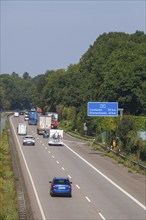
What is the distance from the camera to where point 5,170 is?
49.9m

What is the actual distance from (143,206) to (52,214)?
22.1 ft

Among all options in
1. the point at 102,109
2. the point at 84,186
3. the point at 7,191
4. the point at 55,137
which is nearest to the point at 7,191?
the point at 7,191

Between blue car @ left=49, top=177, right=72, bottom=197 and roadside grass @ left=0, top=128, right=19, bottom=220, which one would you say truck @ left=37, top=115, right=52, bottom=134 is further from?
blue car @ left=49, top=177, right=72, bottom=197

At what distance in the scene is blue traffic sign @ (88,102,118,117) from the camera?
74250mm

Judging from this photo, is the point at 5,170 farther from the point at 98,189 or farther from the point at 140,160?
the point at 140,160

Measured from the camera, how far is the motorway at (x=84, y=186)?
3291cm

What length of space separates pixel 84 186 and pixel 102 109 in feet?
102

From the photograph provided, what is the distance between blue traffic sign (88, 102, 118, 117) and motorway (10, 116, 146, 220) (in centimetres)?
482

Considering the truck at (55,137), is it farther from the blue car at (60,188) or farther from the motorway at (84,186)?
the blue car at (60,188)

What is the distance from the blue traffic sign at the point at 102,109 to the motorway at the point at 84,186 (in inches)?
190

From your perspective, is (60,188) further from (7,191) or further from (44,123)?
(44,123)

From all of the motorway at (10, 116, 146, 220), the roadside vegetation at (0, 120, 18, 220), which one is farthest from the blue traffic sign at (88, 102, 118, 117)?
the roadside vegetation at (0, 120, 18, 220)

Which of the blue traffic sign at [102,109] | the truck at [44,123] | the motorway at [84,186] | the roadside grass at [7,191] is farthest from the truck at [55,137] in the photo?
the truck at [44,123]

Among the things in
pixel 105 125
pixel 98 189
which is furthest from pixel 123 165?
pixel 105 125
